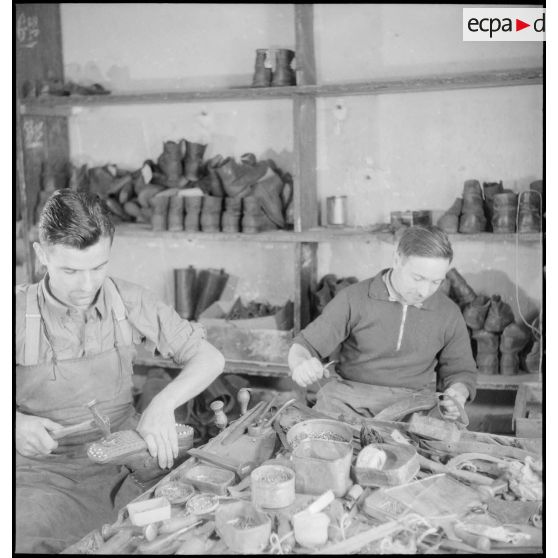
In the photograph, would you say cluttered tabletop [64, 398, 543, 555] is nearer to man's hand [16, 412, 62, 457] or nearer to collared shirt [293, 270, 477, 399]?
man's hand [16, 412, 62, 457]

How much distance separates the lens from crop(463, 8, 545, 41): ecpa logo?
2.28m

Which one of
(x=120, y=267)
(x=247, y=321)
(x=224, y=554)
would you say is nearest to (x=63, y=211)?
(x=224, y=554)

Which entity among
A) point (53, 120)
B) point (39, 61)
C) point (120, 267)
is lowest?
point (120, 267)

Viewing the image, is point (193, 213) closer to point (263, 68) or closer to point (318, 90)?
point (263, 68)

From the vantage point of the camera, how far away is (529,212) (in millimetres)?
3912

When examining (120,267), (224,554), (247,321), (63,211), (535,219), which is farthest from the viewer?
(120,267)

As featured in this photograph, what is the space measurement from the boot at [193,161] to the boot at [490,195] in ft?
6.63

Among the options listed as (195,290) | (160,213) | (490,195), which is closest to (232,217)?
(160,213)

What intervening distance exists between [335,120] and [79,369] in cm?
274

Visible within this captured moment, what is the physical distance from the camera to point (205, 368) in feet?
8.58

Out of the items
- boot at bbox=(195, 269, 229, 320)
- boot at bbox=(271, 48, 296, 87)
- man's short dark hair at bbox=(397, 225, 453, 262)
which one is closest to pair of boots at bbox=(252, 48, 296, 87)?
boot at bbox=(271, 48, 296, 87)

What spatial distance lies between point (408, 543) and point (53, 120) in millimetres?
4496

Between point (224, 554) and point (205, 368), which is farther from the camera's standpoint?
point (205, 368)

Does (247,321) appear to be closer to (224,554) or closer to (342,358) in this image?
(342,358)
